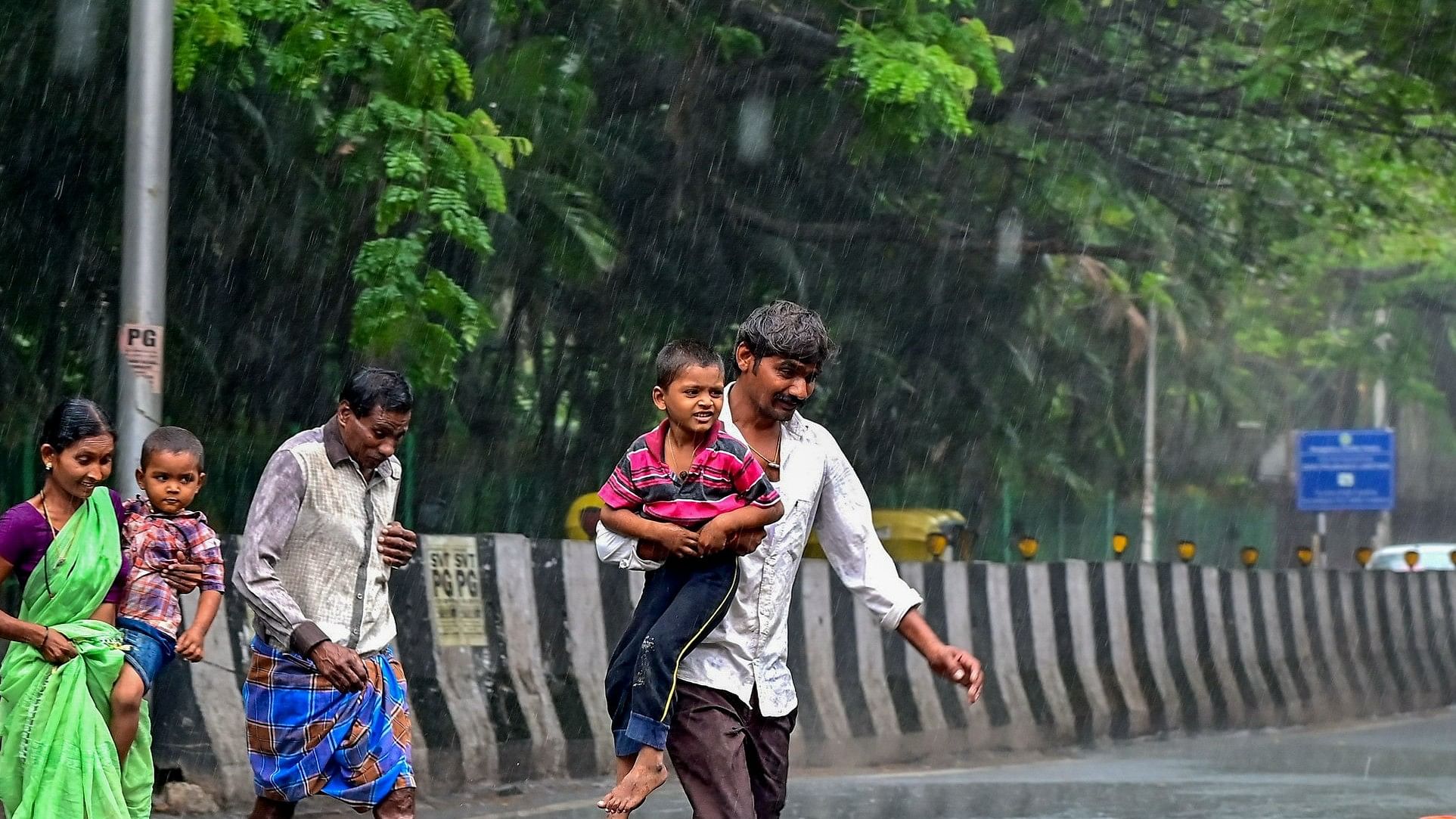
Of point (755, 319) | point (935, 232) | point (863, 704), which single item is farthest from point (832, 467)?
point (935, 232)

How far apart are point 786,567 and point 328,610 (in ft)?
4.27

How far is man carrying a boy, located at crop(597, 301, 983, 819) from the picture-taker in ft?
16.9

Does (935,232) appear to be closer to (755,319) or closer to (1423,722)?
(1423,722)

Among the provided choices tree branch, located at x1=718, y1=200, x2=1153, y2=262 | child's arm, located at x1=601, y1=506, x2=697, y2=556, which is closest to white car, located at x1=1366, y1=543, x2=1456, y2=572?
tree branch, located at x1=718, y1=200, x2=1153, y2=262

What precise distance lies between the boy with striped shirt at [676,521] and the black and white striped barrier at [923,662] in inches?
160

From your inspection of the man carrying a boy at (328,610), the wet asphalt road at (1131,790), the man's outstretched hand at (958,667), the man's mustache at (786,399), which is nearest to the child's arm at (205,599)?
the man carrying a boy at (328,610)

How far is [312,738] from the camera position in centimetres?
586

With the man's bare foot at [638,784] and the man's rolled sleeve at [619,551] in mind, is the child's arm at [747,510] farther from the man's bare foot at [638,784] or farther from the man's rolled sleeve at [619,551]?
the man's bare foot at [638,784]

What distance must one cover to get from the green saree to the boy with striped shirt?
1.52 m

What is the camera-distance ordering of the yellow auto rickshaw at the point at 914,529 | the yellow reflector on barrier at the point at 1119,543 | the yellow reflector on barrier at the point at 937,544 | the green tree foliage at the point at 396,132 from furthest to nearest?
the yellow auto rickshaw at the point at 914,529
the yellow reflector on barrier at the point at 1119,543
the yellow reflector on barrier at the point at 937,544
the green tree foliage at the point at 396,132

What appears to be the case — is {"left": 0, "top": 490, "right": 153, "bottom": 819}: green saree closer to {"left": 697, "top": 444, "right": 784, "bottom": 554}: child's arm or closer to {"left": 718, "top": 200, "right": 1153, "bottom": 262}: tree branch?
{"left": 697, "top": 444, "right": 784, "bottom": 554}: child's arm

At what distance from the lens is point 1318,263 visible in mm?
39375

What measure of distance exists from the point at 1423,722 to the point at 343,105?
321 inches

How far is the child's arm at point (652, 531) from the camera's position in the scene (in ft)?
16.4
